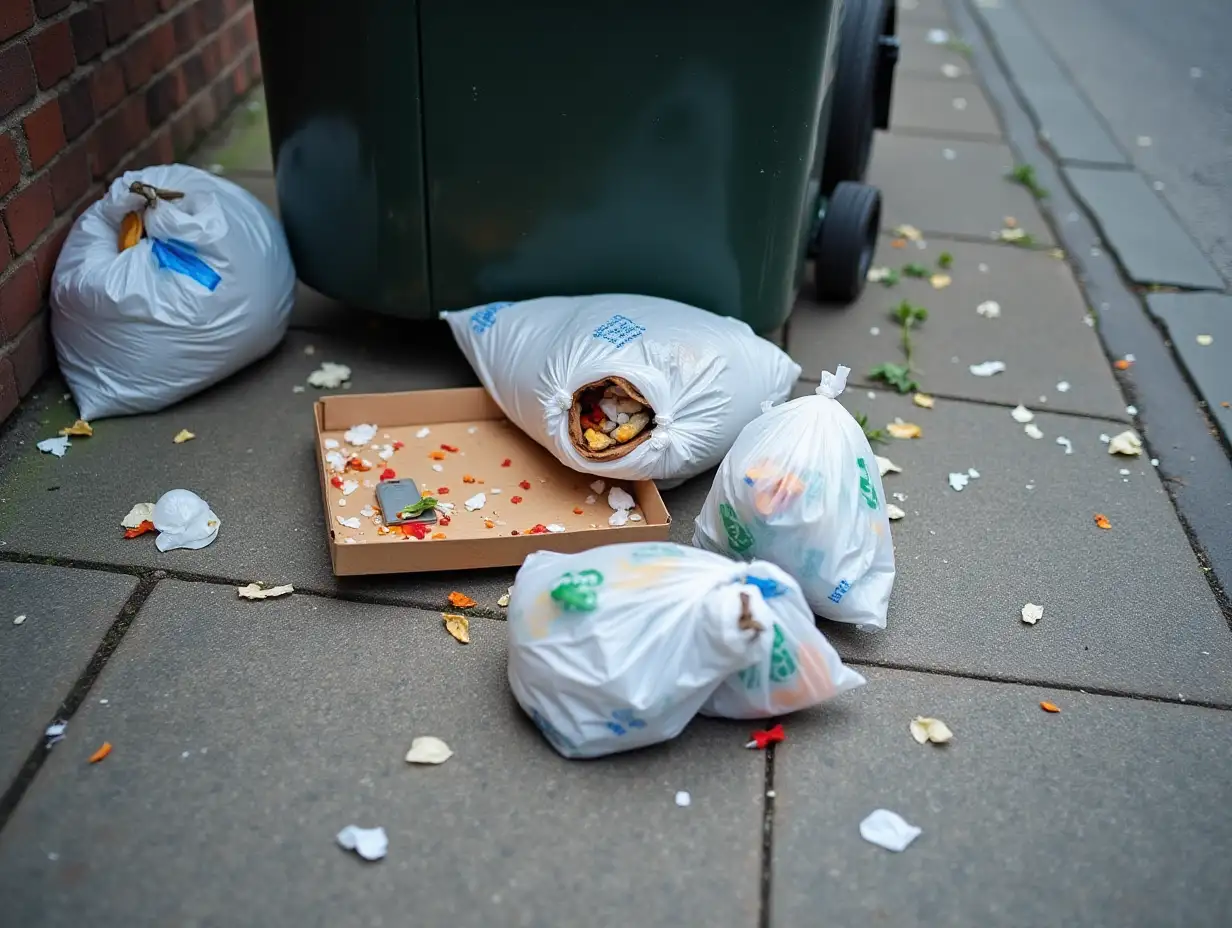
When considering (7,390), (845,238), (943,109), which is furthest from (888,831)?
(943,109)

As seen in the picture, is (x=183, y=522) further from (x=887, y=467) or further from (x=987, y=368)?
(x=987, y=368)

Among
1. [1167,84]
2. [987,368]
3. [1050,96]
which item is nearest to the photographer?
[987,368]

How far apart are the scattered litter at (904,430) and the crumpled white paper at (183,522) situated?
1751 mm

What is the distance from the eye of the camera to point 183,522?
2.44 metres

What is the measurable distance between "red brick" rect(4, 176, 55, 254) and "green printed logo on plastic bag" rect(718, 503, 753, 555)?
6.00ft

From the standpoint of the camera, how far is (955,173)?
4797mm

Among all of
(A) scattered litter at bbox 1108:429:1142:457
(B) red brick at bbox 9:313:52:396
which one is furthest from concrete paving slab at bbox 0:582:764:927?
(A) scattered litter at bbox 1108:429:1142:457

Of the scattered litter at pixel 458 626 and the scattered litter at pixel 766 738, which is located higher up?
the scattered litter at pixel 458 626

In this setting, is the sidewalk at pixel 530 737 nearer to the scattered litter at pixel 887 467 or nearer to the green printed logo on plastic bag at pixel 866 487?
the scattered litter at pixel 887 467

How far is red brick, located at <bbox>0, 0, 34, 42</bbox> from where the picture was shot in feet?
8.31

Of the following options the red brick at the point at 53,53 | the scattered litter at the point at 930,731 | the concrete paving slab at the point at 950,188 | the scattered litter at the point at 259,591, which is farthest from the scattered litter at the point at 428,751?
the concrete paving slab at the point at 950,188

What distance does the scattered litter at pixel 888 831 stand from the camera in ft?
6.14

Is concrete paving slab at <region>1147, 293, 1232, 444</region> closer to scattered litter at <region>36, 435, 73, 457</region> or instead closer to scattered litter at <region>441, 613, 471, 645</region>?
scattered litter at <region>441, 613, 471, 645</region>

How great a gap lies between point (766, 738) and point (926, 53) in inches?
217
